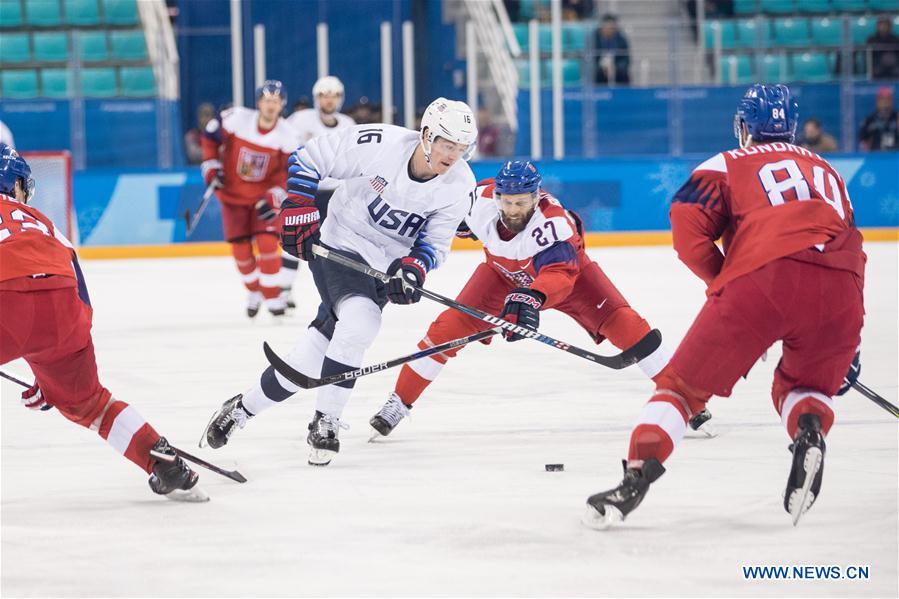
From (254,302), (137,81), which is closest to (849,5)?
(137,81)

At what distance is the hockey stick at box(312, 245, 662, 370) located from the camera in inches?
149

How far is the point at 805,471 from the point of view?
2.91 meters

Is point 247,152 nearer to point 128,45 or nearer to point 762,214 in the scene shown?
point 762,214

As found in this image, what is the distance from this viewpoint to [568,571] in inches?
108

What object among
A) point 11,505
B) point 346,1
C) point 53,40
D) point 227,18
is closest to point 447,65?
point 346,1

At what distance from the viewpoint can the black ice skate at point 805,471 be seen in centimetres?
291

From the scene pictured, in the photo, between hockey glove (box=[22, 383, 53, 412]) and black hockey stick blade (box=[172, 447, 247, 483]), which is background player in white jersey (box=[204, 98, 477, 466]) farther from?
hockey glove (box=[22, 383, 53, 412])

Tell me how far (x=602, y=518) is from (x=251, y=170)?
4.99m

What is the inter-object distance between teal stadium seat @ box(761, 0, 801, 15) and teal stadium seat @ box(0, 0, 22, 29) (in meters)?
7.74

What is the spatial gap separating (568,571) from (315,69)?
39.3 ft

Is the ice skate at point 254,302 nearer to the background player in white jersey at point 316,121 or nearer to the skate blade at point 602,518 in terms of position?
the background player in white jersey at point 316,121

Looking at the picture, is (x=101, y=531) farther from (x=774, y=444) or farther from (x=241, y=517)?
(x=774, y=444)

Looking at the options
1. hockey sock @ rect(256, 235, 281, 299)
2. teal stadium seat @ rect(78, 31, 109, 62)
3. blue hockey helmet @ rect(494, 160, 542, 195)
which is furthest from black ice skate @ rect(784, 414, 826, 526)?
teal stadium seat @ rect(78, 31, 109, 62)

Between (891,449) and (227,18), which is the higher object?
(227,18)
